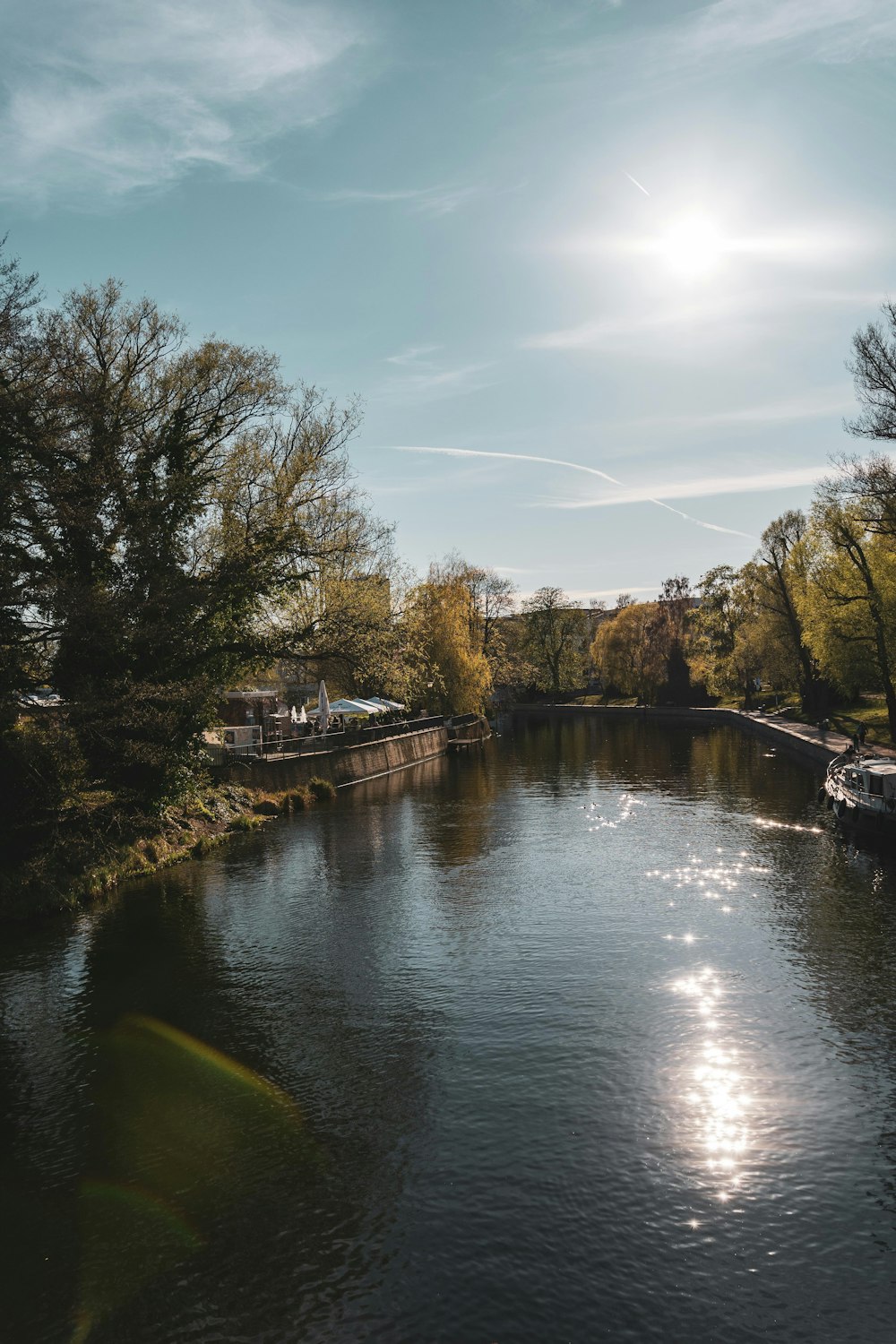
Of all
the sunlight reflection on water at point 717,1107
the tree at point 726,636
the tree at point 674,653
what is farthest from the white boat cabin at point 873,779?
the tree at point 674,653

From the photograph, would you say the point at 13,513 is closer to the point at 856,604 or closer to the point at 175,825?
the point at 175,825

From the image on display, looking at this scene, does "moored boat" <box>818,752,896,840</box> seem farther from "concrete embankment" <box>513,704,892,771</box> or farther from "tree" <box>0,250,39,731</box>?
"tree" <box>0,250,39,731</box>

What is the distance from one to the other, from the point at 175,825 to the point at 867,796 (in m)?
22.0

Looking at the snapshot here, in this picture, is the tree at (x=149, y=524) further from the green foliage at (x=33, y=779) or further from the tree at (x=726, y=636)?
the tree at (x=726, y=636)

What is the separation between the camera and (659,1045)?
557 inches

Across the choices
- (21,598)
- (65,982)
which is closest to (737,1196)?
(65,982)

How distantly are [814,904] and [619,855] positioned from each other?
6.78m

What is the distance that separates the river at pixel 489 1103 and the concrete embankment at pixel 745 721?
81.7ft

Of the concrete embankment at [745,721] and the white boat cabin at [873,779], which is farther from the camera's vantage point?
the concrete embankment at [745,721]

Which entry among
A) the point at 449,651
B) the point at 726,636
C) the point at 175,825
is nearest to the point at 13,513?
the point at 175,825

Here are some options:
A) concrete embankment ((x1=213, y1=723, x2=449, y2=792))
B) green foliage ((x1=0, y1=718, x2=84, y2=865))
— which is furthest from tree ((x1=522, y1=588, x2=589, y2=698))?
green foliage ((x1=0, y1=718, x2=84, y2=865))

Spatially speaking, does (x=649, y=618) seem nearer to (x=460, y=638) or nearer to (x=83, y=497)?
(x=460, y=638)

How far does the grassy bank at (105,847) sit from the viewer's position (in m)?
23.1

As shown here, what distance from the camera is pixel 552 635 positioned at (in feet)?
400
